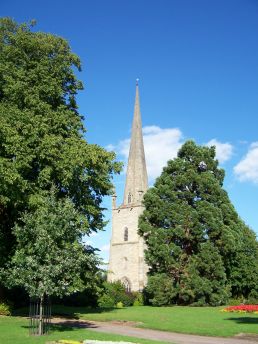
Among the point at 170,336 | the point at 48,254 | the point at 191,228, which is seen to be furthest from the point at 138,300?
the point at 48,254

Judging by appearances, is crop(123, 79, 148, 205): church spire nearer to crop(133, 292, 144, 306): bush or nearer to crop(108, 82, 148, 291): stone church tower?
crop(108, 82, 148, 291): stone church tower

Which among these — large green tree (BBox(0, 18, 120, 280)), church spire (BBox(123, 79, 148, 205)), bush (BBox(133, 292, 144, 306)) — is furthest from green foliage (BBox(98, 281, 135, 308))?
church spire (BBox(123, 79, 148, 205))

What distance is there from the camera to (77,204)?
27609mm

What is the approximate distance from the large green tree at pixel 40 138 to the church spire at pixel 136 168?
38.6m

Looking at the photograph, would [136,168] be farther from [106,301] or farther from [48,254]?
[48,254]

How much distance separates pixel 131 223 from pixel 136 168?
9197 millimetres

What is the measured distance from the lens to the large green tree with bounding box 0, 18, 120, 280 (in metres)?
23.1

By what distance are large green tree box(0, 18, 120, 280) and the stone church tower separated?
37777mm

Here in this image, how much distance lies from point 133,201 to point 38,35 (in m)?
42.6

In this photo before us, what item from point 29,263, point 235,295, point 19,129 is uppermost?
point 19,129

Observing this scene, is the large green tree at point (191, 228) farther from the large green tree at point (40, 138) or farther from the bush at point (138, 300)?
the large green tree at point (40, 138)

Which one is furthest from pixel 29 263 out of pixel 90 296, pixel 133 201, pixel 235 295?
pixel 133 201

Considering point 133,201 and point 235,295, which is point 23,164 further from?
point 133,201

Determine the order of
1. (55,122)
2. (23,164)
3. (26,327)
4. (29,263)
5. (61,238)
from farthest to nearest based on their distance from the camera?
(55,122) < (23,164) < (26,327) < (61,238) < (29,263)
